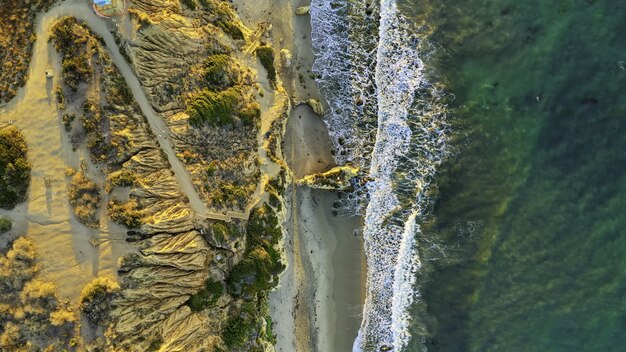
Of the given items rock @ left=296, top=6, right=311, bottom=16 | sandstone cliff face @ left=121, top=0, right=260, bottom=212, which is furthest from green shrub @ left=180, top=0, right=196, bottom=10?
rock @ left=296, top=6, right=311, bottom=16

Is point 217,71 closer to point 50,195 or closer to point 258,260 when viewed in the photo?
point 50,195

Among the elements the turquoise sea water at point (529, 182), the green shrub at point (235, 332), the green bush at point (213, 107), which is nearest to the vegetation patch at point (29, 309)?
the green shrub at point (235, 332)

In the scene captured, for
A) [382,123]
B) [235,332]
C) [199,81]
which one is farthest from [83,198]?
[382,123]

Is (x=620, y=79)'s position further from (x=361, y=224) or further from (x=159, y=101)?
(x=159, y=101)

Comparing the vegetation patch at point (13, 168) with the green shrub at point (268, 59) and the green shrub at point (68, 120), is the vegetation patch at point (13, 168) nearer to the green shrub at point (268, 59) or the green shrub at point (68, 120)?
the green shrub at point (68, 120)

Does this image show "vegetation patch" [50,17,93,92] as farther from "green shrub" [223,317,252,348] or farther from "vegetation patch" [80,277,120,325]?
"green shrub" [223,317,252,348]

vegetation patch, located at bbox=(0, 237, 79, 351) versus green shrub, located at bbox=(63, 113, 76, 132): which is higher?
green shrub, located at bbox=(63, 113, 76, 132)
